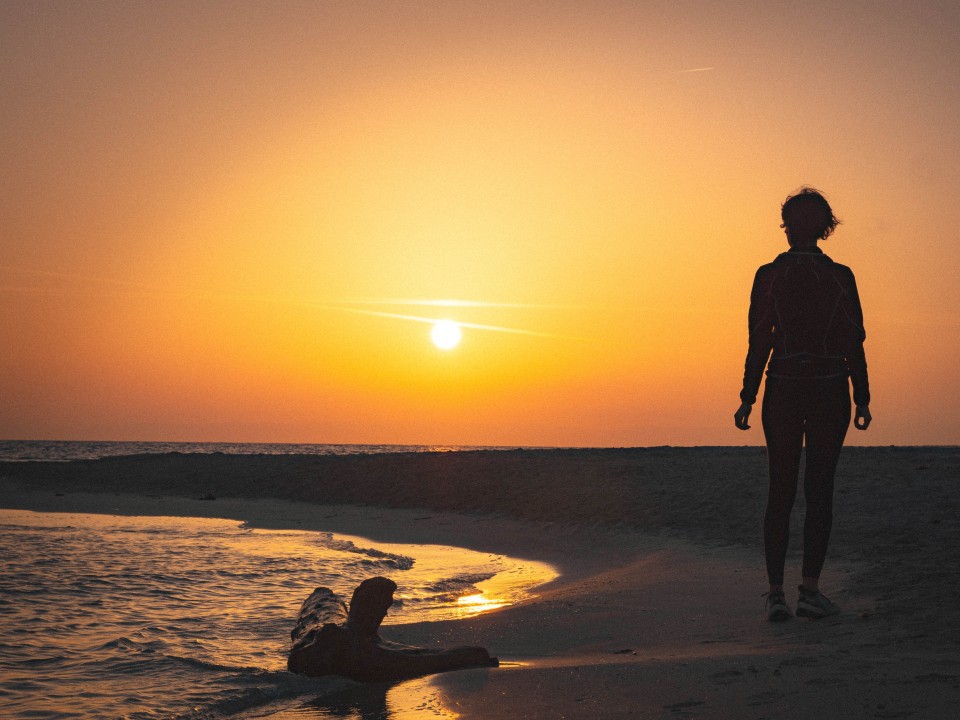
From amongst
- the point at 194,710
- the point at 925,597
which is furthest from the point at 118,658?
the point at 925,597

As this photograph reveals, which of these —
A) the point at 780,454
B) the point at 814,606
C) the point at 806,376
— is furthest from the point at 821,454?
the point at 814,606

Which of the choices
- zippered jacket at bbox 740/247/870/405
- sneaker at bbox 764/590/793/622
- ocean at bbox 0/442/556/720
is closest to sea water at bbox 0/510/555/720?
ocean at bbox 0/442/556/720

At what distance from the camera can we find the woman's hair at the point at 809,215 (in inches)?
248

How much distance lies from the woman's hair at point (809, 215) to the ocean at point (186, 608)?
4.46 metres

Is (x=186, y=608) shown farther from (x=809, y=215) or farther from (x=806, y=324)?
(x=809, y=215)

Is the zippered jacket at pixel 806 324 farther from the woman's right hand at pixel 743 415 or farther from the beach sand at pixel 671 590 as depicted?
the beach sand at pixel 671 590

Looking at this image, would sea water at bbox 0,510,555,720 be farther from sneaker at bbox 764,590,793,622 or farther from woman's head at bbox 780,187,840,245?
woman's head at bbox 780,187,840,245

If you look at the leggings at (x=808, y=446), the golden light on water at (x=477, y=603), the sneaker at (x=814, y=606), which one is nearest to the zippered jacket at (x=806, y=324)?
the leggings at (x=808, y=446)

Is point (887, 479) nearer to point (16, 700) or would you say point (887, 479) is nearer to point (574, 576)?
point (574, 576)

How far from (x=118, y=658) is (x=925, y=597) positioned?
611 cm

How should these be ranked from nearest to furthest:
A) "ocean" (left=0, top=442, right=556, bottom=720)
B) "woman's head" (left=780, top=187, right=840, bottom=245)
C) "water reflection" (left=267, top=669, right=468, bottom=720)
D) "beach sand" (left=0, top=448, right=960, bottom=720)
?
"beach sand" (left=0, top=448, right=960, bottom=720)
"water reflection" (left=267, top=669, right=468, bottom=720)
"ocean" (left=0, top=442, right=556, bottom=720)
"woman's head" (left=780, top=187, right=840, bottom=245)

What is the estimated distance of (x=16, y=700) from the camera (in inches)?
208

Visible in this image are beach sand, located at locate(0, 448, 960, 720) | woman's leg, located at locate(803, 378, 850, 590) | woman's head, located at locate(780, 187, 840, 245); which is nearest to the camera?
beach sand, located at locate(0, 448, 960, 720)

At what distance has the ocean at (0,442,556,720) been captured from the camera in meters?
5.30
